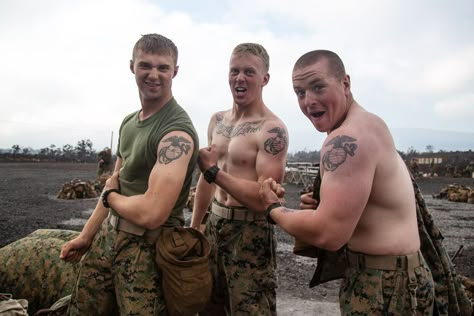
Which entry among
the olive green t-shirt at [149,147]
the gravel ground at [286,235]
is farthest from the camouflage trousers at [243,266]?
the gravel ground at [286,235]

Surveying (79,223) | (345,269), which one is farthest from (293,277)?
(79,223)

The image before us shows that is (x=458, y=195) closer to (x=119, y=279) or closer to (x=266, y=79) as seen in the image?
(x=266, y=79)

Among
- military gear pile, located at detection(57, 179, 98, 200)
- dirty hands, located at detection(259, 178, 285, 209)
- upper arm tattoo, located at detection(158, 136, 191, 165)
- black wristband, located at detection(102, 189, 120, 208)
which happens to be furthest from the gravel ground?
upper arm tattoo, located at detection(158, 136, 191, 165)

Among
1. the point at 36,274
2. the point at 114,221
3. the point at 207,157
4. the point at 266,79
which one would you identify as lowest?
the point at 36,274

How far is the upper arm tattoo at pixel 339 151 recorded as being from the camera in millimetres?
1986

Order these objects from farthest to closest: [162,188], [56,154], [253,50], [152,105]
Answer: [56,154]
[253,50]
[152,105]
[162,188]

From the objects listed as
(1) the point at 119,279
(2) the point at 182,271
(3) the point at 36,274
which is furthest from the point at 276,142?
(3) the point at 36,274

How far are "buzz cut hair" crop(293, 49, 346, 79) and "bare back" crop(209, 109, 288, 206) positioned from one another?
0.93 metres

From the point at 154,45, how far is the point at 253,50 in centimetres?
116

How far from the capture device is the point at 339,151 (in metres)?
2.01

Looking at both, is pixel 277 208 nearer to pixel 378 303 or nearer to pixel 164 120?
pixel 378 303

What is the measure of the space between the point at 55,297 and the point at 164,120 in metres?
2.73

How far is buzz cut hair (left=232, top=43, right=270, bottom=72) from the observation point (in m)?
3.41

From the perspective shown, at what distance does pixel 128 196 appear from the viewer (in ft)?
8.10
